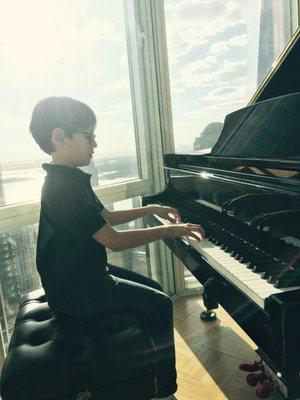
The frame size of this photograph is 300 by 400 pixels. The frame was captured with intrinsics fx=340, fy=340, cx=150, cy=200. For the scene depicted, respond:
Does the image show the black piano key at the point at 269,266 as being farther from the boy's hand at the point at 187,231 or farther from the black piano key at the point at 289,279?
the boy's hand at the point at 187,231

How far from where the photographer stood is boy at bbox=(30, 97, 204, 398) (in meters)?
1.20

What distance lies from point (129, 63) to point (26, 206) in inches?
54.3

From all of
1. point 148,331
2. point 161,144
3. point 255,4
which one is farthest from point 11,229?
point 255,4

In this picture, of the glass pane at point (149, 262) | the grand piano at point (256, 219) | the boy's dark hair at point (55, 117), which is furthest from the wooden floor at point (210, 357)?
the boy's dark hair at point (55, 117)

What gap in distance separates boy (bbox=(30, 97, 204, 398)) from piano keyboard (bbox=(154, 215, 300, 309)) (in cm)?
8

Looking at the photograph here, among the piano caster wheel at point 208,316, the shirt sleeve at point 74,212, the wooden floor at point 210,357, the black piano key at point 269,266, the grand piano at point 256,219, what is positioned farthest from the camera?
the piano caster wheel at point 208,316

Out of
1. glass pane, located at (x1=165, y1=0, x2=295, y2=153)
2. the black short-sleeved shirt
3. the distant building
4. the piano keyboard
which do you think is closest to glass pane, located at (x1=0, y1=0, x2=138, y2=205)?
glass pane, located at (x1=165, y1=0, x2=295, y2=153)

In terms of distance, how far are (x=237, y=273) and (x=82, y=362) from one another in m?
0.55

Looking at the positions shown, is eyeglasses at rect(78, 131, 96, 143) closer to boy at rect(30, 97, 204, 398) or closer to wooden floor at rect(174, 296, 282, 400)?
boy at rect(30, 97, 204, 398)

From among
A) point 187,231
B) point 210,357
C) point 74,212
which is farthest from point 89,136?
point 210,357

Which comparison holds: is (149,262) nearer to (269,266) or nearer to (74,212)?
(74,212)

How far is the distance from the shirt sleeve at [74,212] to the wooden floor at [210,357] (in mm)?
1108

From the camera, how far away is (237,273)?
1.02 metres

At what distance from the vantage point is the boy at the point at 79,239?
1.20 metres
